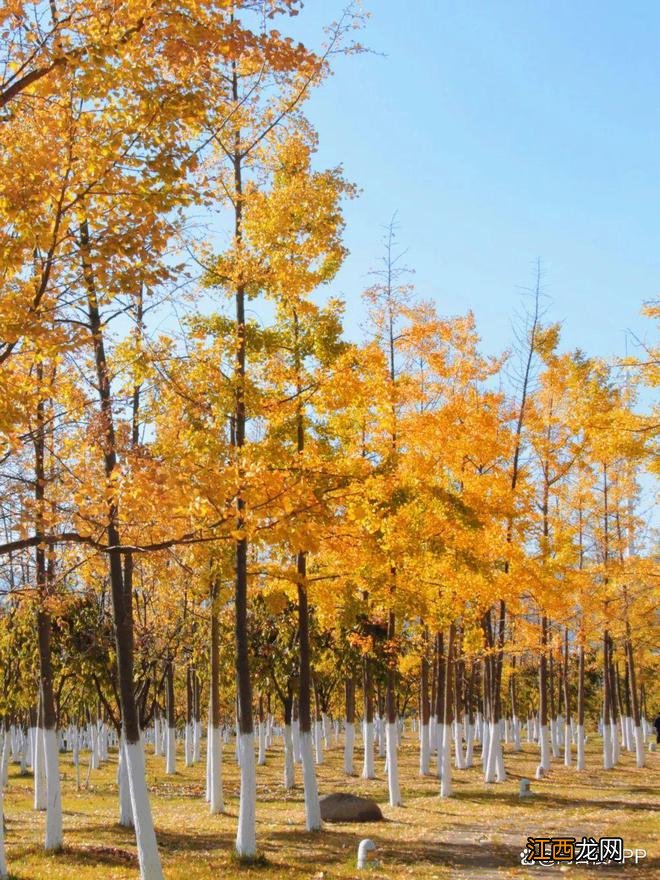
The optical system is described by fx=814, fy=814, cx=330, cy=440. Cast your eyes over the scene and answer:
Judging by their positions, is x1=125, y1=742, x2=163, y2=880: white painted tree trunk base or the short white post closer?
x1=125, y1=742, x2=163, y2=880: white painted tree trunk base

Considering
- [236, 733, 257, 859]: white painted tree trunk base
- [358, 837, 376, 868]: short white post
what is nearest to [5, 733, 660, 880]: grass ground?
[358, 837, 376, 868]: short white post

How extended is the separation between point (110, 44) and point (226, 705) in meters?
44.1

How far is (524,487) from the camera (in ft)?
63.5

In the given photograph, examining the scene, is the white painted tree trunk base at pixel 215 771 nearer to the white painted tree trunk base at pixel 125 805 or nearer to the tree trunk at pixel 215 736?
Answer: the tree trunk at pixel 215 736

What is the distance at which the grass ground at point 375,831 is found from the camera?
38.2ft

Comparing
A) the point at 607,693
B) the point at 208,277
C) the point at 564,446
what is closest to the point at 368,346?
the point at 208,277

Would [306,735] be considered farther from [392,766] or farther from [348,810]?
[392,766]

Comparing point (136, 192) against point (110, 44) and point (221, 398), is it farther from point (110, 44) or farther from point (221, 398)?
point (221, 398)

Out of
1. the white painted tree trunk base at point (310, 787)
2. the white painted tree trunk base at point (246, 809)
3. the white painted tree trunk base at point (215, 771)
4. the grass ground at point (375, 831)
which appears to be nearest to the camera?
the grass ground at point (375, 831)

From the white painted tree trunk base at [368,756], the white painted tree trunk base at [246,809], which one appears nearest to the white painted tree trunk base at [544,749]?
the white painted tree trunk base at [368,756]

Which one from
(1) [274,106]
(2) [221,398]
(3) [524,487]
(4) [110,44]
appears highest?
(1) [274,106]

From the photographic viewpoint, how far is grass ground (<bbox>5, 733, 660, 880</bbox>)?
38.2 ft

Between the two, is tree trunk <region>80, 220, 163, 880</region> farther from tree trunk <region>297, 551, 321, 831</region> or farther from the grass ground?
tree trunk <region>297, 551, 321, 831</region>

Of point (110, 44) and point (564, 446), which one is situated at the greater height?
point (110, 44)
